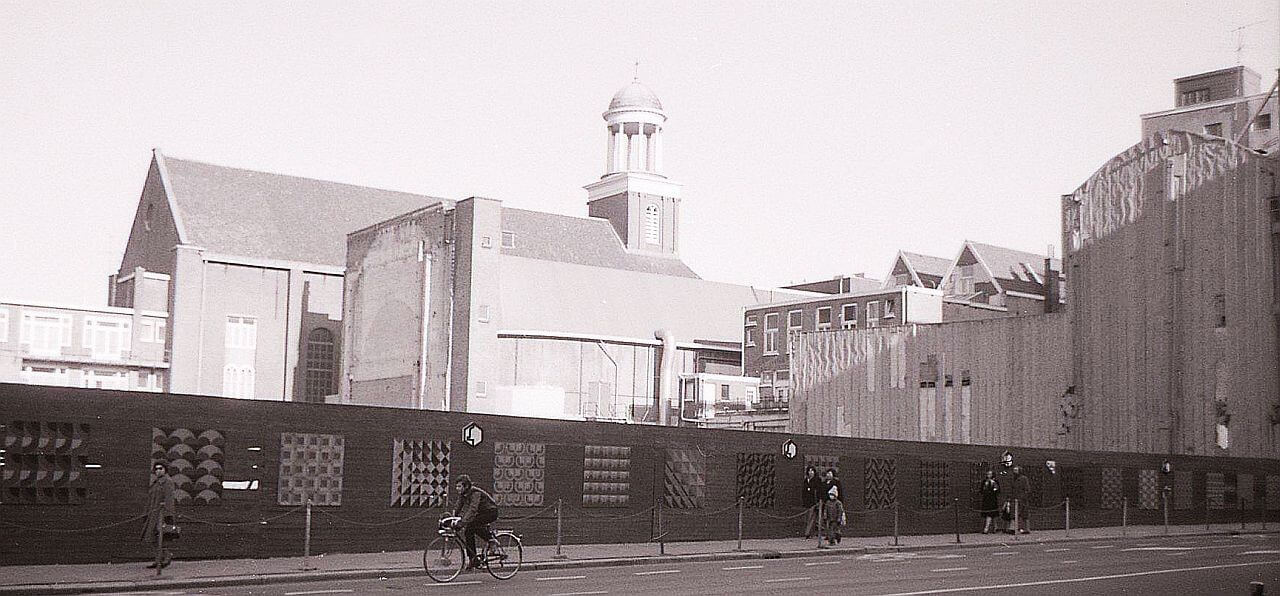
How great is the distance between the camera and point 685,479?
3212 centimetres

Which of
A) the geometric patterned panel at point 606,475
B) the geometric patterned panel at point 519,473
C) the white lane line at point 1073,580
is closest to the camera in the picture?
the white lane line at point 1073,580

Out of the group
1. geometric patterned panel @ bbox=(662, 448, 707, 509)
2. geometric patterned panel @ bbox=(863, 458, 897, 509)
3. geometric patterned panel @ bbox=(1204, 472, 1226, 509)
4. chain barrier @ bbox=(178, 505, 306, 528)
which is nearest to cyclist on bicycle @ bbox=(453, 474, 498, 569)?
chain barrier @ bbox=(178, 505, 306, 528)

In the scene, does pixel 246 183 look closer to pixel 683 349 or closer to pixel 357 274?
pixel 357 274

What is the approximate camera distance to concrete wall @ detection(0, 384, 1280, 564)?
2295 cm

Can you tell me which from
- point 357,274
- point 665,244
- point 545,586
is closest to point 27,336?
point 357,274

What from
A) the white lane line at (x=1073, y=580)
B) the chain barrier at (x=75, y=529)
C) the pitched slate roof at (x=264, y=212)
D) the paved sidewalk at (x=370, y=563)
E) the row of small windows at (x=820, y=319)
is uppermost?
the pitched slate roof at (x=264, y=212)

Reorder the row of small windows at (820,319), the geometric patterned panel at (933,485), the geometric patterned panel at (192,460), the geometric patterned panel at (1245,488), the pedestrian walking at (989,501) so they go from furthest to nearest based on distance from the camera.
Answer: the row of small windows at (820,319)
the geometric patterned panel at (1245,488)
the geometric patterned panel at (933,485)
the pedestrian walking at (989,501)
the geometric patterned panel at (192,460)

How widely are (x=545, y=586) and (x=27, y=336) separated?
61.9 meters

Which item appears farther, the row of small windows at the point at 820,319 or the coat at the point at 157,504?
the row of small windows at the point at 820,319

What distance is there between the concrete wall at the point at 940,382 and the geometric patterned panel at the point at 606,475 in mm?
27663

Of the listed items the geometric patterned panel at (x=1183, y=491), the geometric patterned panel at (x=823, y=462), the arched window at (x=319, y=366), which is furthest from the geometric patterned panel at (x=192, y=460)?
the arched window at (x=319, y=366)

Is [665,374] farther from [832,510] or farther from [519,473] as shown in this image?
[519,473]

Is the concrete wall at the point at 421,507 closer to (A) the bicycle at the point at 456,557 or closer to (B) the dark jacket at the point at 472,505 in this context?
(B) the dark jacket at the point at 472,505

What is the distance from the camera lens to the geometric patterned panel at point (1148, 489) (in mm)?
43312
